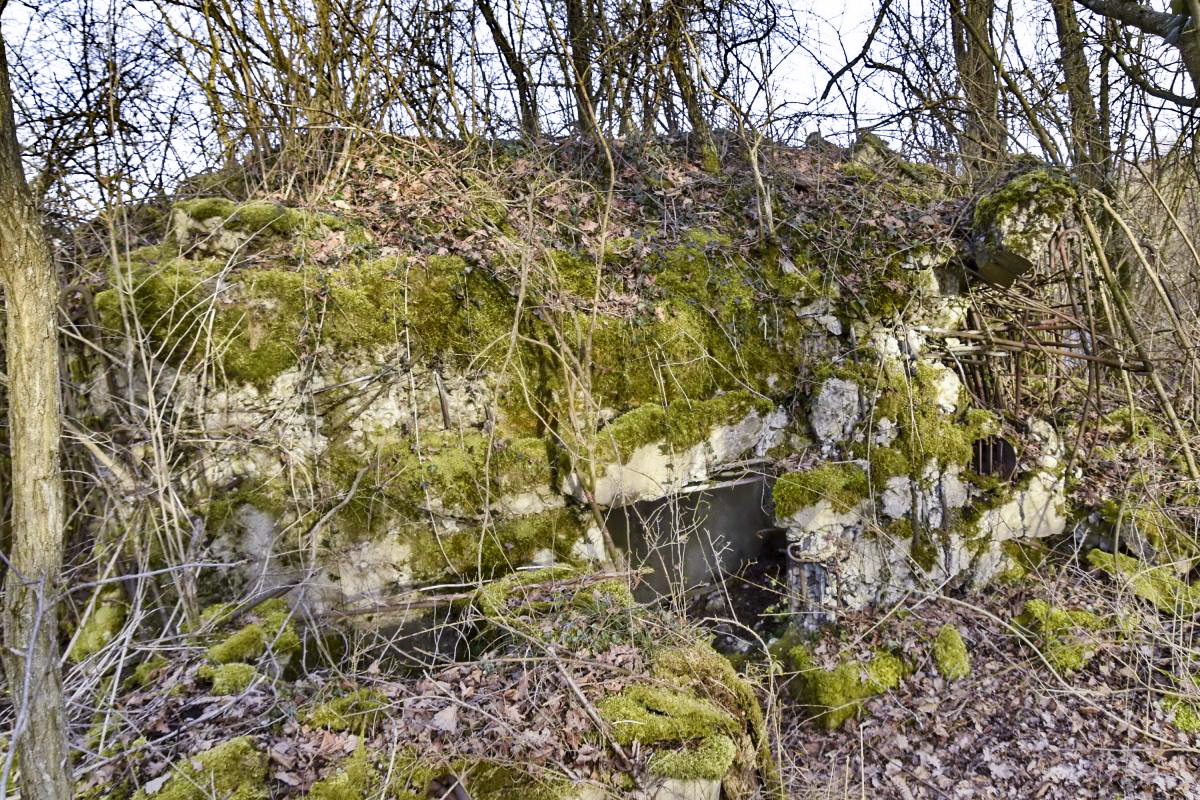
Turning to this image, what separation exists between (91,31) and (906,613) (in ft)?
22.6

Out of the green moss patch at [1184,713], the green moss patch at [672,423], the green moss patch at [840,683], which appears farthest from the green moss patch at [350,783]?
the green moss patch at [1184,713]

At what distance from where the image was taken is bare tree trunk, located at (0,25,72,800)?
1.78 metres

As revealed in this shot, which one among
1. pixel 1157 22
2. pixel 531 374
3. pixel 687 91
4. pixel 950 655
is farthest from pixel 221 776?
pixel 1157 22

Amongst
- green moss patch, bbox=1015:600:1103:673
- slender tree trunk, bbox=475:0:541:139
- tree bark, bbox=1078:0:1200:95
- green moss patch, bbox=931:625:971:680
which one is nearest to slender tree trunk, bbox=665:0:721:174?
slender tree trunk, bbox=475:0:541:139

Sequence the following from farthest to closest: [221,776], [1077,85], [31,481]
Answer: [1077,85] → [221,776] → [31,481]

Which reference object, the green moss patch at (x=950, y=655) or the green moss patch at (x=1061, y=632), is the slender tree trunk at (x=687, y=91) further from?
the green moss patch at (x=1061, y=632)

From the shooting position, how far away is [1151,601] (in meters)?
4.38

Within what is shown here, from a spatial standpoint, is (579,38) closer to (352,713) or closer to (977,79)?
(977,79)

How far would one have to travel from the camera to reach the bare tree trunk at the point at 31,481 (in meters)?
1.78

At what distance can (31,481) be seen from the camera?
1828mm

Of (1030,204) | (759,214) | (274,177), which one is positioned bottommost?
(1030,204)

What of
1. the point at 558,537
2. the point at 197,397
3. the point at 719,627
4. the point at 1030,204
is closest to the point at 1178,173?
the point at 1030,204

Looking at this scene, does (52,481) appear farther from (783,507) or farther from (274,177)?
(783,507)

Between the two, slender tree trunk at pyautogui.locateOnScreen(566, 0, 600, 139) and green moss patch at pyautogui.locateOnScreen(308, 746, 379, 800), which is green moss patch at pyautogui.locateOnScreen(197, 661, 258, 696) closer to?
green moss patch at pyautogui.locateOnScreen(308, 746, 379, 800)
